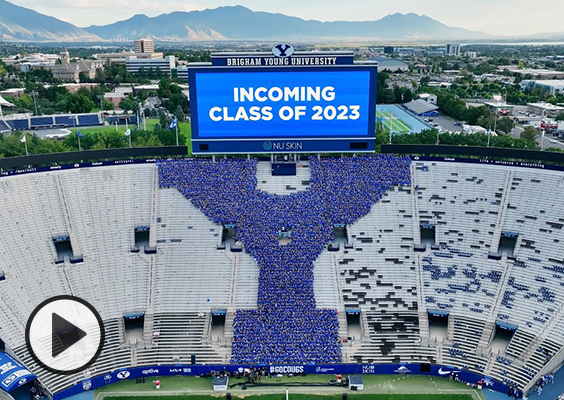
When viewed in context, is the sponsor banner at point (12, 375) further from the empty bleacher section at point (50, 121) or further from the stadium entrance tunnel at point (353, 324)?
the empty bleacher section at point (50, 121)

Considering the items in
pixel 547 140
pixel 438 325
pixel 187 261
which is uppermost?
pixel 547 140

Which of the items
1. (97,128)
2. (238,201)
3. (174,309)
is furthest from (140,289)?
(97,128)

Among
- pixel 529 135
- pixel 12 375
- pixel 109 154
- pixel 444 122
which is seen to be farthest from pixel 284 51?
pixel 444 122

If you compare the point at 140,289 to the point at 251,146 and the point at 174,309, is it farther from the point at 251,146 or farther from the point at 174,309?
the point at 251,146

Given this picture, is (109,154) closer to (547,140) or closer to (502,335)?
(502,335)

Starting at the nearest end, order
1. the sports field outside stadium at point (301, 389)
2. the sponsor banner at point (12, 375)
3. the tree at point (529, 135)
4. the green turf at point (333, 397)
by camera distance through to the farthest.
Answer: the sponsor banner at point (12, 375) → the green turf at point (333, 397) → the sports field outside stadium at point (301, 389) → the tree at point (529, 135)

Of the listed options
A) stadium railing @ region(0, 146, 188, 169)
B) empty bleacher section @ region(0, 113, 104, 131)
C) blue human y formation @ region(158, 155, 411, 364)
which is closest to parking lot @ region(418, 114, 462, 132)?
blue human y formation @ region(158, 155, 411, 364)

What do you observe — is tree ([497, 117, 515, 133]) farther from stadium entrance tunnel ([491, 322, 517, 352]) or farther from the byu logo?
stadium entrance tunnel ([491, 322, 517, 352])
